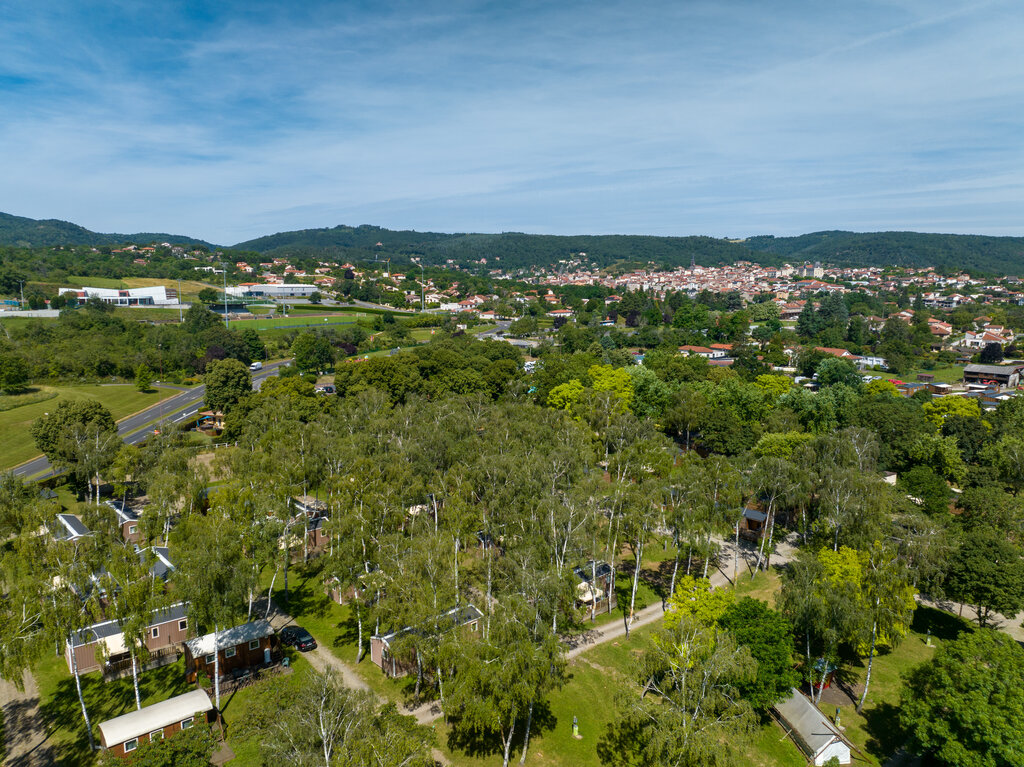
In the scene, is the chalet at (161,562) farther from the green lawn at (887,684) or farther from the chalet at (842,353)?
the chalet at (842,353)

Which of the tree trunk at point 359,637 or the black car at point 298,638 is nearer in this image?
the tree trunk at point 359,637

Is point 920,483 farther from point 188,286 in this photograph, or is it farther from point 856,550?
point 188,286

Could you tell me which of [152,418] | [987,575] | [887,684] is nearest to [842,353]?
[987,575]

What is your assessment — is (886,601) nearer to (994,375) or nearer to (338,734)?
(338,734)

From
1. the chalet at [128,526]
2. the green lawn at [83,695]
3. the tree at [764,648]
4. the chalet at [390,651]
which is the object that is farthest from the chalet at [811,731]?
the chalet at [128,526]

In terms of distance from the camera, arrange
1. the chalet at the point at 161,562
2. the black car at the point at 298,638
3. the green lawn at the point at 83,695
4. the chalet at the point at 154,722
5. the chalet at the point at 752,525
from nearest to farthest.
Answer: the chalet at the point at 154,722, the green lawn at the point at 83,695, the chalet at the point at 161,562, the black car at the point at 298,638, the chalet at the point at 752,525

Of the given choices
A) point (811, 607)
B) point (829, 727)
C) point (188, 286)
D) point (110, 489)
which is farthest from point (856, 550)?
point (188, 286)
